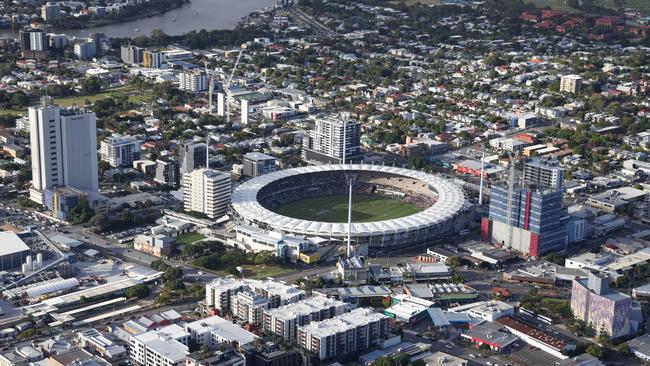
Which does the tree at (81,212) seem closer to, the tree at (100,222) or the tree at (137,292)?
the tree at (100,222)

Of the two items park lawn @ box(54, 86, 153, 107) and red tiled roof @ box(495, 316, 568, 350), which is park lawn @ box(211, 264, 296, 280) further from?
park lawn @ box(54, 86, 153, 107)

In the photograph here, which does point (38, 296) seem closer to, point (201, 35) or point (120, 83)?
point (120, 83)

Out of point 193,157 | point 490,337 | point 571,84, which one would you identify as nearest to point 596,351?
point 490,337

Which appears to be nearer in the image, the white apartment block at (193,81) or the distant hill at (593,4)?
the white apartment block at (193,81)

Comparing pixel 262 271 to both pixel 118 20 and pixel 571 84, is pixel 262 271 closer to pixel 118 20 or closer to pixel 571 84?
pixel 571 84

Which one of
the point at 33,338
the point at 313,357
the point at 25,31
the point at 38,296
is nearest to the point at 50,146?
the point at 38,296

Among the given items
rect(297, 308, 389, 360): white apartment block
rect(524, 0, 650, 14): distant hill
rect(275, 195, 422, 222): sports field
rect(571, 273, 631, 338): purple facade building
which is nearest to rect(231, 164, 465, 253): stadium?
rect(275, 195, 422, 222): sports field

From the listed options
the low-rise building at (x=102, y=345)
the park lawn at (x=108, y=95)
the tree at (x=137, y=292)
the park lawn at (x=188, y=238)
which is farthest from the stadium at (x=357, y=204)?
the park lawn at (x=108, y=95)
